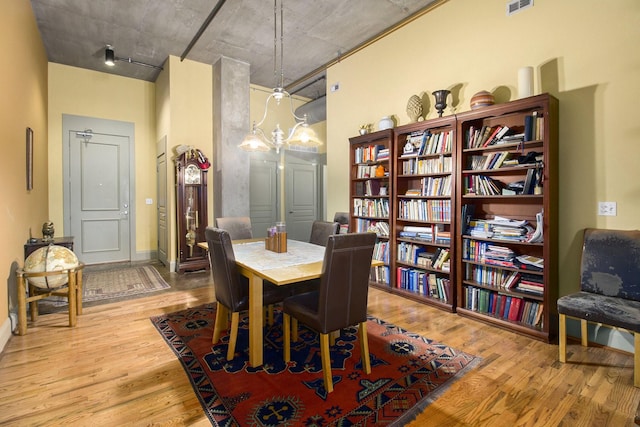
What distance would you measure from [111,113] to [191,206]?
8.01 feet

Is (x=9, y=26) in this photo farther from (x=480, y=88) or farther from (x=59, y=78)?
(x=480, y=88)

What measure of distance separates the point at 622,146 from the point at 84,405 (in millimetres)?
4126

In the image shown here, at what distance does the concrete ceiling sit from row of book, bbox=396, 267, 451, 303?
3091mm

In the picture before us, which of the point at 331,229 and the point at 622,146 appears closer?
the point at 622,146

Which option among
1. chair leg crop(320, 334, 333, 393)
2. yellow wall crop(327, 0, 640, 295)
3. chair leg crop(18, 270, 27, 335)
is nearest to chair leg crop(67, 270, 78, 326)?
chair leg crop(18, 270, 27, 335)

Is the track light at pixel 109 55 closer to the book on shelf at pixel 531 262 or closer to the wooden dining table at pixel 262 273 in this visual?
the wooden dining table at pixel 262 273

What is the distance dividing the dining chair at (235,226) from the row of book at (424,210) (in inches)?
76.3

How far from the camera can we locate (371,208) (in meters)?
4.34

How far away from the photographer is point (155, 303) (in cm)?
366

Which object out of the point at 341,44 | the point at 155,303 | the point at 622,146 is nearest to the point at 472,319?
the point at 622,146

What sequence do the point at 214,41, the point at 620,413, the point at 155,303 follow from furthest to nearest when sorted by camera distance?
the point at 214,41, the point at 155,303, the point at 620,413

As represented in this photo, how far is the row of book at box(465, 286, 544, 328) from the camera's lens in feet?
9.18

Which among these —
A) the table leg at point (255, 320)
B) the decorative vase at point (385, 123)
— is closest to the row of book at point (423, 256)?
the decorative vase at point (385, 123)

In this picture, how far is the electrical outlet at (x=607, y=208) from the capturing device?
2.53m
